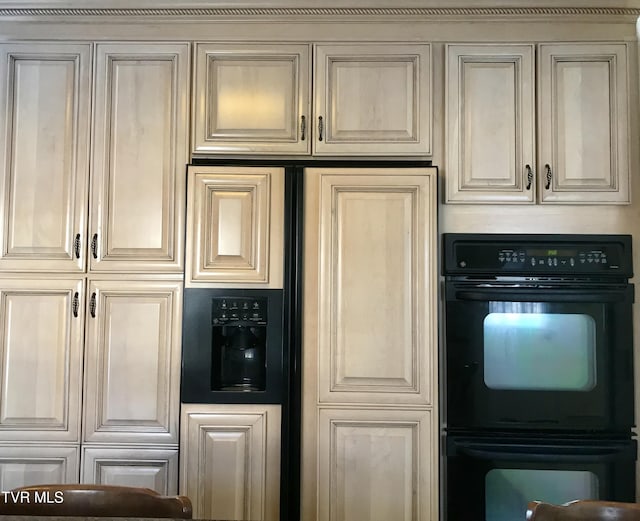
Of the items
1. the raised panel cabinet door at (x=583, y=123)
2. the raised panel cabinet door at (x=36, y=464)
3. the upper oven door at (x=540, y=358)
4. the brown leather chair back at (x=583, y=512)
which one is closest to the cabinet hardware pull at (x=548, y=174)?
the raised panel cabinet door at (x=583, y=123)

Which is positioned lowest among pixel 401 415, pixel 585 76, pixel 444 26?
pixel 401 415

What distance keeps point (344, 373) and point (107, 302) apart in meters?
0.85

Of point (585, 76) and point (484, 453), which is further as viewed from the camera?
point (585, 76)

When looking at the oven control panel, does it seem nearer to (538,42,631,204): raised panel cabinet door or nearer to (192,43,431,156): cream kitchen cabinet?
(538,42,631,204): raised panel cabinet door

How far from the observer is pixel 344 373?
172cm

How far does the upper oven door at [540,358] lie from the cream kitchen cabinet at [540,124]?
0.35 meters

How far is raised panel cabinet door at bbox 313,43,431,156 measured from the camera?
1837 millimetres

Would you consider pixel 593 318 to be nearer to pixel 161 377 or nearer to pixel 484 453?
pixel 484 453

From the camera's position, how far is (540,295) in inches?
69.1

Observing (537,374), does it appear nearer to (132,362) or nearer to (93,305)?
(132,362)

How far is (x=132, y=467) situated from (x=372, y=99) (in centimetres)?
150

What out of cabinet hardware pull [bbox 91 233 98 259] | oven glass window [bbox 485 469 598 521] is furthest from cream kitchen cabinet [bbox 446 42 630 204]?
cabinet hardware pull [bbox 91 233 98 259]

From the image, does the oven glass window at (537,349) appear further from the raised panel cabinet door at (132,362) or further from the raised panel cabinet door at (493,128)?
the raised panel cabinet door at (132,362)

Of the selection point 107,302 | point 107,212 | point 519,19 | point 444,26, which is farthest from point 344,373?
point 519,19
